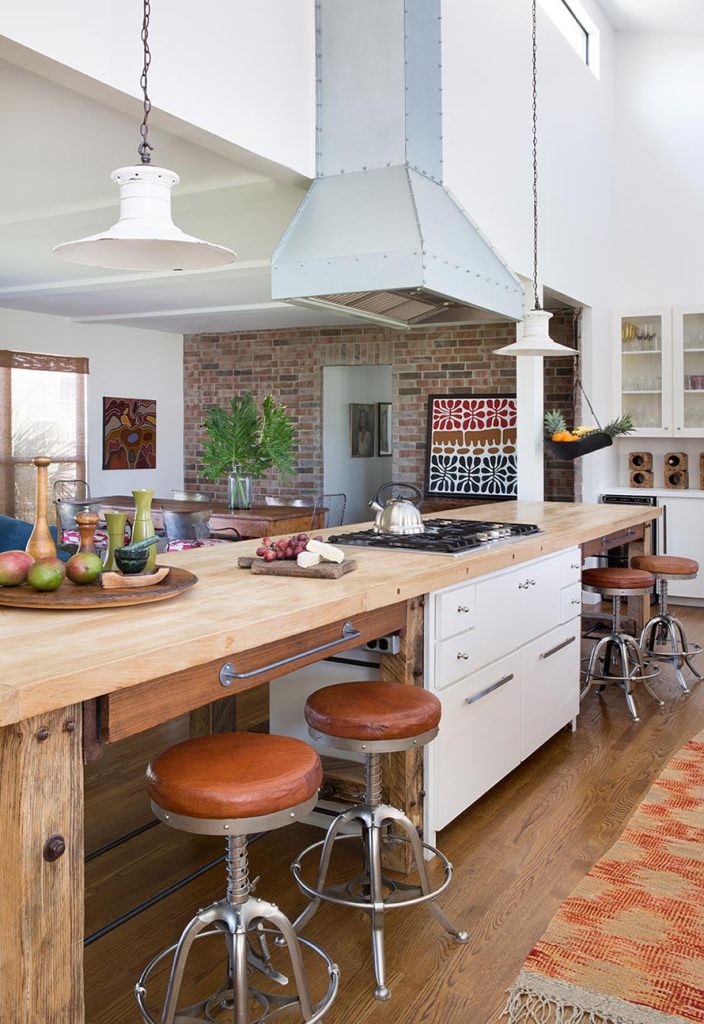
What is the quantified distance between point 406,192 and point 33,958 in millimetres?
3027

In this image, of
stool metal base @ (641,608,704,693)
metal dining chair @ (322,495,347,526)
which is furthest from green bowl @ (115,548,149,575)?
metal dining chair @ (322,495,347,526)

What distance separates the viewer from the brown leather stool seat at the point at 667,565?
5.07m

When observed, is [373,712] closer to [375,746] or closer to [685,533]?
[375,746]

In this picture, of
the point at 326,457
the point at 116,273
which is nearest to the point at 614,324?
the point at 326,457

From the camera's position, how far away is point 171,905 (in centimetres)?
266

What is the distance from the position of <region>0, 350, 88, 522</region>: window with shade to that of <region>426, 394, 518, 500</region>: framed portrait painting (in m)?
3.30

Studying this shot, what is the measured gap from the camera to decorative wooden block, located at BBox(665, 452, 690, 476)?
760cm

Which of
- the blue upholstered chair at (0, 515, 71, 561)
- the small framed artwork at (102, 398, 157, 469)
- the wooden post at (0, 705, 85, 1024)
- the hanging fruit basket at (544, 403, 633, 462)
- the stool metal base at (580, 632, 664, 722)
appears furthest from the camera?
the small framed artwork at (102, 398, 157, 469)

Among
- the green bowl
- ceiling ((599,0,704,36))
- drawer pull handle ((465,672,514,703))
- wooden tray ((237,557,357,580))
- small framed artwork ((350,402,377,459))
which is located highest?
ceiling ((599,0,704,36))

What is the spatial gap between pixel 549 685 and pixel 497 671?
2.19 ft

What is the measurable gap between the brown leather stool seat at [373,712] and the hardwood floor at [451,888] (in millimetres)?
589

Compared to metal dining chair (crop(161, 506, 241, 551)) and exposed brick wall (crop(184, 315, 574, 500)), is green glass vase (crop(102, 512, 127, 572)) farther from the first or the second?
exposed brick wall (crop(184, 315, 574, 500))

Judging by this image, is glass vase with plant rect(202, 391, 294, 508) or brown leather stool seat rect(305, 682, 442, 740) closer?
brown leather stool seat rect(305, 682, 442, 740)

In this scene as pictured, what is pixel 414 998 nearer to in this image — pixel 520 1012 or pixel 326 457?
pixel 520 1012
